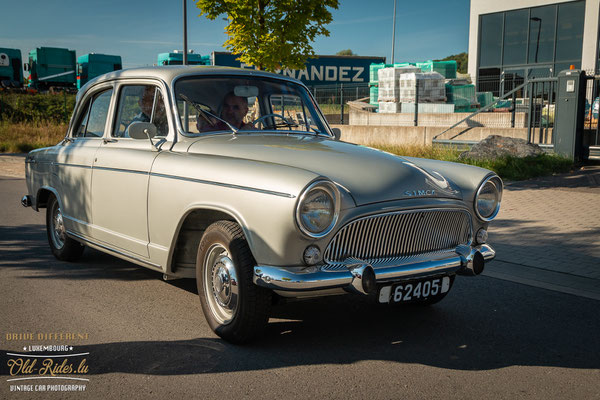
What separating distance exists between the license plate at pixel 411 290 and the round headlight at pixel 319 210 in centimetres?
52

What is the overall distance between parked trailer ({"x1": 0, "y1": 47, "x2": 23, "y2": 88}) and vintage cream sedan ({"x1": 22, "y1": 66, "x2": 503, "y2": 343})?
34.9 metres

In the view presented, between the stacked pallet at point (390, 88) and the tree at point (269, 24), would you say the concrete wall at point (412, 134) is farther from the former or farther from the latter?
the tree at point (269, 24)

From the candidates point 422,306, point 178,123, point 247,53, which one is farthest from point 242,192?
point 247,53

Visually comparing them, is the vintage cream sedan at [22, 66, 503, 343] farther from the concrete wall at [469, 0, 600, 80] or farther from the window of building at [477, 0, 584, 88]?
the window of building at [477, 0, 584, 88]

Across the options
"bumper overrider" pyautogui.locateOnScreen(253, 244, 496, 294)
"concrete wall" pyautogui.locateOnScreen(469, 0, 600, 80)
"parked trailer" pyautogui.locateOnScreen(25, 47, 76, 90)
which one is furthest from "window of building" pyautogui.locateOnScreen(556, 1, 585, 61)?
"parked trailer" pyautogui.locateOnScreen(25, 47, 76, 90)

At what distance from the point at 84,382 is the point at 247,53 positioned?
31.2 ft

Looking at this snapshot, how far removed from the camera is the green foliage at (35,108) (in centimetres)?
2378

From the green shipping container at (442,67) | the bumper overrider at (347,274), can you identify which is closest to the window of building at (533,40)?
the green shipping container at (442,67)

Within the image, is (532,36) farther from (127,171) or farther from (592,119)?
(127,171)

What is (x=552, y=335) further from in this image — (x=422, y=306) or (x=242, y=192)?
(x=242, y=192)

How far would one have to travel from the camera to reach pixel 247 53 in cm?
1194

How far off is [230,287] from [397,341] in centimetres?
115

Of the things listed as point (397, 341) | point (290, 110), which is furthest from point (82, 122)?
point (397, 341)

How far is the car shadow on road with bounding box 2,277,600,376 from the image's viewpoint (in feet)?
11.6
